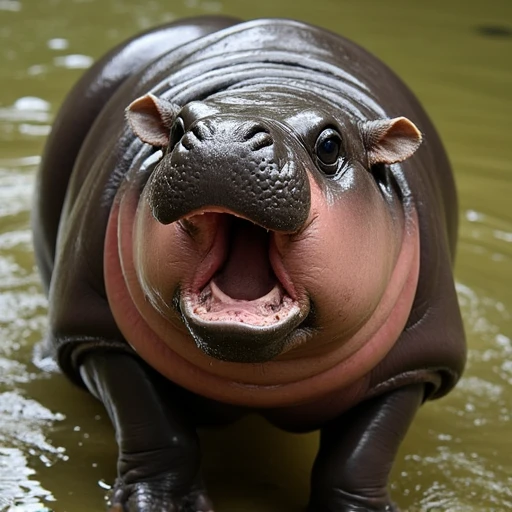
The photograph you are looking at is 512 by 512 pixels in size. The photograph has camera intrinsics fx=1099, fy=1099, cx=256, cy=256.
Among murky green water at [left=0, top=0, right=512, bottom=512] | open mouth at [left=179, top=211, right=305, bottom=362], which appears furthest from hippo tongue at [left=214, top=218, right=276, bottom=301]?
murky green water at [left=0, top=0, right=512, bottom=512]

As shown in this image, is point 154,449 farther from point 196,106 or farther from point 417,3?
point 417,3

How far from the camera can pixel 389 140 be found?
2.39 meters

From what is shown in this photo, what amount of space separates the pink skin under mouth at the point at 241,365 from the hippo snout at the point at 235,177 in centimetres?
47

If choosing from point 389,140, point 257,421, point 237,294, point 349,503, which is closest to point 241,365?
point 237,294

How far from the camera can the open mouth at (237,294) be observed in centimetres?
200

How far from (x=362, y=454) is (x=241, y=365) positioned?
42cm

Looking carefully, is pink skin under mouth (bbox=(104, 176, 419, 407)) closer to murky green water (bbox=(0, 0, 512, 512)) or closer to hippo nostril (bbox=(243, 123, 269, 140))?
murky green water (bbox=(0, 0, 512, 512))

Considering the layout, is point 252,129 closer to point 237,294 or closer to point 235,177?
point 235,177

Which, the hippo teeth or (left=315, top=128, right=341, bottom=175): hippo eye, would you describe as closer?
the hippo teeth

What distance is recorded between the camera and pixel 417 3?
10492 mm

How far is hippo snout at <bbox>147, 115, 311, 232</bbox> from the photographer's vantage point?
1918mm

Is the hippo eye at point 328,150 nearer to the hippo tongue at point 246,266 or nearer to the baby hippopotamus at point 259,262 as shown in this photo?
the baby hippopotamus at point 259,262

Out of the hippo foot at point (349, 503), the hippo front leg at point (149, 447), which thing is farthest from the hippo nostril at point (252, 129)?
the hippo foot at point (349, 503)

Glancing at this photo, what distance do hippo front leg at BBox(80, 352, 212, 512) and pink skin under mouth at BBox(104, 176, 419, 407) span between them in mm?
130
